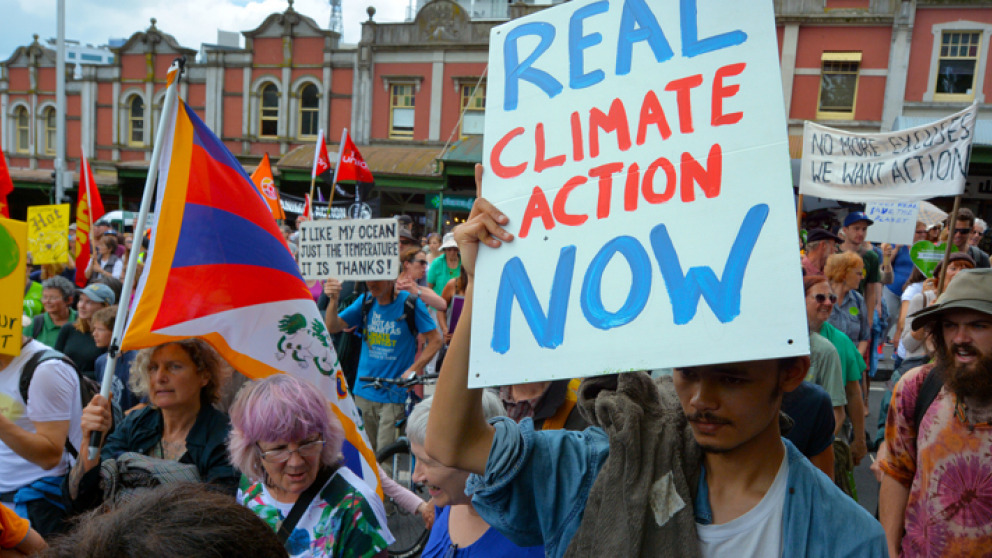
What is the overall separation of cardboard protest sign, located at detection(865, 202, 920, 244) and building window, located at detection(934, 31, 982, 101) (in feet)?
39.9

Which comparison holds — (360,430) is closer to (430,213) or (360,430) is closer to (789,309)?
(789,309)

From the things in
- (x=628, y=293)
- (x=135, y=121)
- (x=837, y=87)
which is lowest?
(x=628, y=293)

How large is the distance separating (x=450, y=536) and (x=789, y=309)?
4.93 ft

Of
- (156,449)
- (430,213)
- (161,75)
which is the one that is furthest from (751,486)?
(161,75)

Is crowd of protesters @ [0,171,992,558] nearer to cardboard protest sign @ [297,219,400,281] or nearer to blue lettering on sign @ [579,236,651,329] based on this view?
blue lettering on sign @ [579,236,651,329]

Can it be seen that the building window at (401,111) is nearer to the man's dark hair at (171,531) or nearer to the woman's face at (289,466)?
the woman's face at (289,466)

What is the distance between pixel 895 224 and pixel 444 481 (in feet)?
29.2

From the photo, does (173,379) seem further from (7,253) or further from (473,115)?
(473,115)

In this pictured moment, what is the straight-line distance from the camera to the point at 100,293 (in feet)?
16.6

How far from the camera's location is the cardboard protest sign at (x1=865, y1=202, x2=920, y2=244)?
898 centimetres

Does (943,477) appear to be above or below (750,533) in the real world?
below

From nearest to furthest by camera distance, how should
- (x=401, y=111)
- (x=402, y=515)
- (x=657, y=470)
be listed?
(x=657, y=470), (x=402, y=515), (x=401, y=111)

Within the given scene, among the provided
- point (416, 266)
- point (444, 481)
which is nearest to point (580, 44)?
point (444, 481)

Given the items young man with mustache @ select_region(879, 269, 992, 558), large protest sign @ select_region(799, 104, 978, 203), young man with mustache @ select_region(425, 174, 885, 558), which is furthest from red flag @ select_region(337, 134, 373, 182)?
young man with mustache @ select_region(425, 174, 885, 558)
